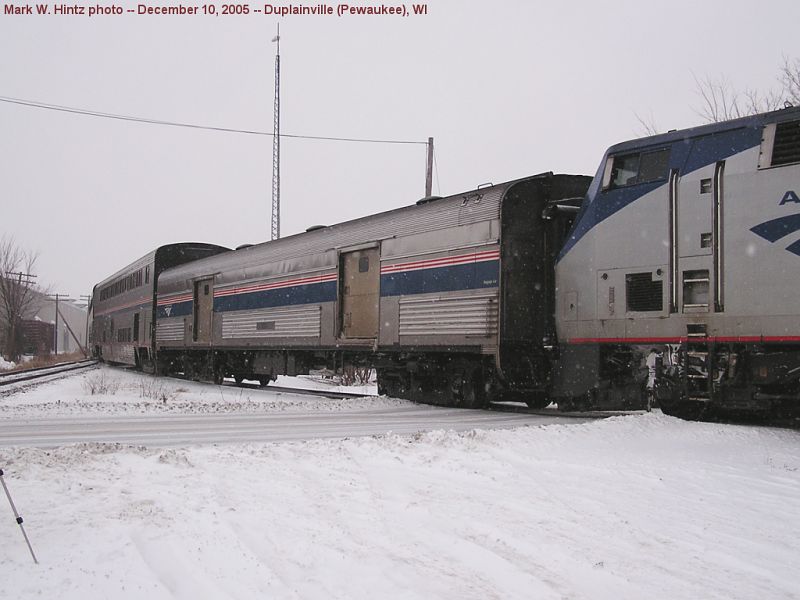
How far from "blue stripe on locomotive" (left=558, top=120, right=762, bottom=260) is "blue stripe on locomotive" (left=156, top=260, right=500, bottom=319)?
4.96ft

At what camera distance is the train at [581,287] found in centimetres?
862

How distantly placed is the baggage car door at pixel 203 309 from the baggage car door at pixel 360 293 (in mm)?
7108

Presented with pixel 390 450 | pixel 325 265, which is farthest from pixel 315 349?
pixel 390 450

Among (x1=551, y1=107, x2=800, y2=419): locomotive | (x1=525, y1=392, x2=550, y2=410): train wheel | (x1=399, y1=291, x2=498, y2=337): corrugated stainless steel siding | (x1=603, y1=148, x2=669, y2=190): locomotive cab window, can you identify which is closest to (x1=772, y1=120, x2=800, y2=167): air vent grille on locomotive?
(x1=551, y1=107, x2=800, y2=419): locomotive

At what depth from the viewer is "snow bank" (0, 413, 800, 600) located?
3.75 metres

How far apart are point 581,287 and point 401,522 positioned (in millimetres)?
A: 6960

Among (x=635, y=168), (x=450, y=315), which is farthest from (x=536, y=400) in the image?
(x=635, y=168)

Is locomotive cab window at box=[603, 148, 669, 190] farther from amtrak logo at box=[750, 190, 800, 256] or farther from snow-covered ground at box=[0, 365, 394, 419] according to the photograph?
snow-covered ground at box=[0, 365, 394, 419]

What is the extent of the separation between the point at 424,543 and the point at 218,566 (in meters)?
1.26

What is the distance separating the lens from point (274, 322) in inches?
697

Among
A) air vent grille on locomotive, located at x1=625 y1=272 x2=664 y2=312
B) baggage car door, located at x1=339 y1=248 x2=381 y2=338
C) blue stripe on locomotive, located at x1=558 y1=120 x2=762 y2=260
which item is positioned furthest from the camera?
baggage car door, located at x1=339 y1=248 x2=381 y2=338

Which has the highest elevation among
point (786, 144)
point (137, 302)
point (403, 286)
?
point (786, 144)

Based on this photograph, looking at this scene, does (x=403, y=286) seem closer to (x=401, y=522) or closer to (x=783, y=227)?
(x=783, y=227)

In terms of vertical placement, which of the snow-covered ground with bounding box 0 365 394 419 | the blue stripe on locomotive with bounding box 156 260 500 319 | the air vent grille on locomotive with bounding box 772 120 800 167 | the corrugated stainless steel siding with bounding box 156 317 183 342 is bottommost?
the snow-covered ground with bounding box 0 365 394 419
